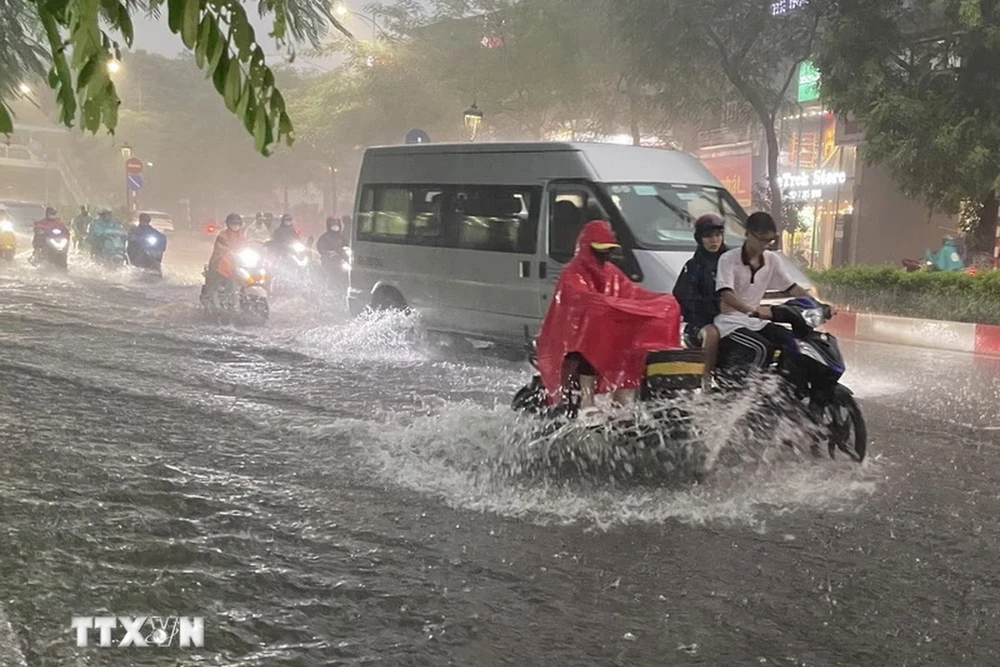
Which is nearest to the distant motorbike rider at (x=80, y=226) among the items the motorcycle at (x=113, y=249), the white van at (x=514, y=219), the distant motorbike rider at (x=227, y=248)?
the motorcycle at (x=113, y=249)

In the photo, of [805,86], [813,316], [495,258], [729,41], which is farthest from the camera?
[805,86]

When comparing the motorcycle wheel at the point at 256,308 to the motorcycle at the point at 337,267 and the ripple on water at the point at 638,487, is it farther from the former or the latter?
the ripple on water at the point at 638,487

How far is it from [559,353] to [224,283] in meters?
9.19

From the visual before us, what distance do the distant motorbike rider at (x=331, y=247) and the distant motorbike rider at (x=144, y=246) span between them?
21.2 ft

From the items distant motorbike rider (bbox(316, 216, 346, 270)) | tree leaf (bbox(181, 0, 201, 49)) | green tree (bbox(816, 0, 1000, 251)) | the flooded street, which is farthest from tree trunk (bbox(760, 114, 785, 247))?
tree leaf (bbox(181, 0, 201, 49))

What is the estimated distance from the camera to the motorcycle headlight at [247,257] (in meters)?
13.9

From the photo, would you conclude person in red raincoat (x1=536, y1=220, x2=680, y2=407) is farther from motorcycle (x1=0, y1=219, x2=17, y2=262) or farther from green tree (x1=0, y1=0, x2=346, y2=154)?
motorcycle (x1=0, y1=219, x2=17, y2=262)

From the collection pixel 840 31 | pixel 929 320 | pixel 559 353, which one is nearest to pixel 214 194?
pixel 840 31

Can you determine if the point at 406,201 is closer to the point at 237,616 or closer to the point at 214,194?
the point at 237,616

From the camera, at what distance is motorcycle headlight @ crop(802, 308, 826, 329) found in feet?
19.6

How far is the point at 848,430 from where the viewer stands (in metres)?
6.17

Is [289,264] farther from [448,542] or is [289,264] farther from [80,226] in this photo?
[448,542]

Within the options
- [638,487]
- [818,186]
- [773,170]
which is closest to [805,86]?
[818,186]

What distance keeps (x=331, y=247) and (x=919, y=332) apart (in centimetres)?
970
